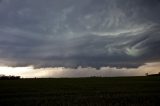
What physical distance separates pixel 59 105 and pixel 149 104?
9309 millimetres

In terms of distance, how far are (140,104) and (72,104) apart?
7056 mm

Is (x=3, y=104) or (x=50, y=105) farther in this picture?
(x=3, y=104)

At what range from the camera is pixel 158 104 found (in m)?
31.3

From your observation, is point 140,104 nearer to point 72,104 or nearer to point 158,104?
point 158,104

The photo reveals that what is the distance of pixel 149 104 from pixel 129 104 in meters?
2.05

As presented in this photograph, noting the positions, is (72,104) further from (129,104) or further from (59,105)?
(129,104)

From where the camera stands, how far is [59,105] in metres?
30.8

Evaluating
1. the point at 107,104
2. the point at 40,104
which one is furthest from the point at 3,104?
the point at 107,104

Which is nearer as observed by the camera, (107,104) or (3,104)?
(107,104)

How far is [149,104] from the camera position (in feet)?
101

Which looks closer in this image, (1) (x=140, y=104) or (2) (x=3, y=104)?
(1) (x=140, y=104)

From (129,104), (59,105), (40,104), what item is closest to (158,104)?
(129,104)

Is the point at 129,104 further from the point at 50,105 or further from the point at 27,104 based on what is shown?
the point at 27,104

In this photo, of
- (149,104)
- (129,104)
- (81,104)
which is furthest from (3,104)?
(149,104)
